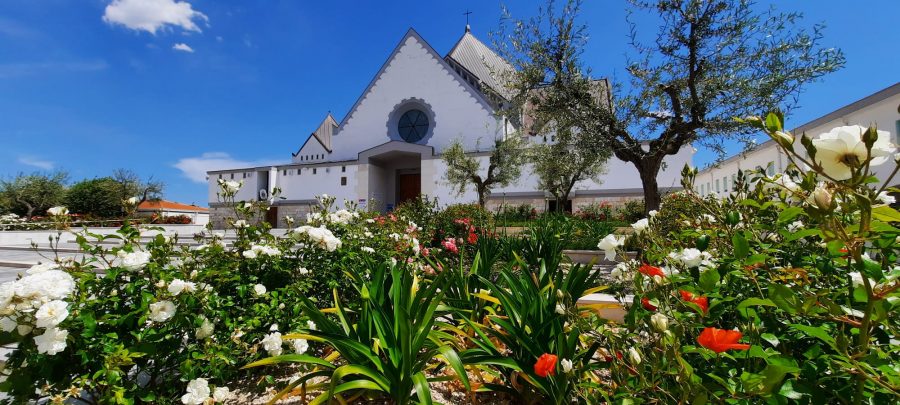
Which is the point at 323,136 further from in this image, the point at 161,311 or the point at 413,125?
the point at 161,311

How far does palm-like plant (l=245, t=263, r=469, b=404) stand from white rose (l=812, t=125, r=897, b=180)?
1490mm

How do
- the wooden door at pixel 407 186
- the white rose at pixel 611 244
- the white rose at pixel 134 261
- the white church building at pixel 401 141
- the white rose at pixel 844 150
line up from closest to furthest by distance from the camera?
1. the white rose at pixel 844 150
2. the white rose at pixel 134 261
3. the white rose at pixel 611 244
4. the white church building at pixel 401 141
5. the wooden door at pixel 407 186

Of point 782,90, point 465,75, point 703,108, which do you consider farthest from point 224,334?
point 465,75

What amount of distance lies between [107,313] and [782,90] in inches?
432

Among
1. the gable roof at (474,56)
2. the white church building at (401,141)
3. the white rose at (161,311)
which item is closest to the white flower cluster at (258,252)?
the white rose at (161,311)

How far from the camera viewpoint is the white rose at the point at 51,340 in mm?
1408

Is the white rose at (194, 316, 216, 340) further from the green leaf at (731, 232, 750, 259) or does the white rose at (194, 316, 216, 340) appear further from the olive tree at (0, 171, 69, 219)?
the olive tree at (0, 171, 69, 219)

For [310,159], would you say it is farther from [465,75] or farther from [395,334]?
[395,334]

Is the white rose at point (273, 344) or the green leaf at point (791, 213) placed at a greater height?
the green leaf at point (791, 213)

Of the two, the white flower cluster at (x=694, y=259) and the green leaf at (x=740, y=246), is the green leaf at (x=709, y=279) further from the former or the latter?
the white flower cluster at (x=694, y=259)

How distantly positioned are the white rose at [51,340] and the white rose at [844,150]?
2517 millimetres

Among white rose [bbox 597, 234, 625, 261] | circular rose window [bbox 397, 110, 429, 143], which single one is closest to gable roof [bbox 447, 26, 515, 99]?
circular rose window [bbox 397, 110, 429, 143]

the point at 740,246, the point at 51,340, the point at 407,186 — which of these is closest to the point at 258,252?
the point at 51,340

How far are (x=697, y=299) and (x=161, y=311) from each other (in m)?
2.34
